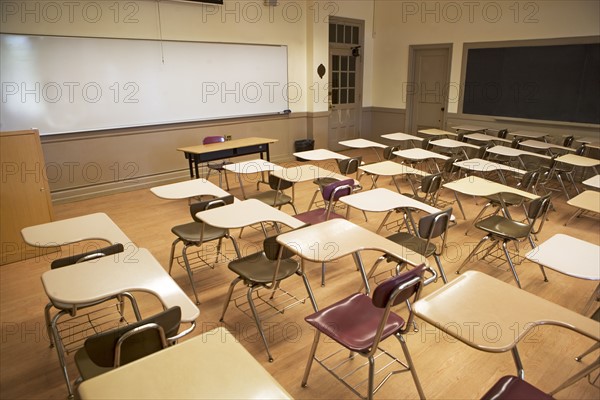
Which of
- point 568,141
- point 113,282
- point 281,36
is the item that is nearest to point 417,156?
point 568,141

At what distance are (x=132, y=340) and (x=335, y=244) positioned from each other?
1.17 metres

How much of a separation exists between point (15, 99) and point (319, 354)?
4760 mm

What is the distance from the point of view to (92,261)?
224 cm

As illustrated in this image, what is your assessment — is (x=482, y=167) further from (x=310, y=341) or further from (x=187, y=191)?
(x=187, y=191)

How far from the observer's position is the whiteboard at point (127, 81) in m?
4.95

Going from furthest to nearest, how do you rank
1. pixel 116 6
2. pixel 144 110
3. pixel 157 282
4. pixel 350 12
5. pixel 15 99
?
pixel 350 12 → pixel 144 110 → pixel 116 6 → pixel 15 99 → pixel 157 282

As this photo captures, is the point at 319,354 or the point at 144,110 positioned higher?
the point at 144,110

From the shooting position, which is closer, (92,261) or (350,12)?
(92,261)

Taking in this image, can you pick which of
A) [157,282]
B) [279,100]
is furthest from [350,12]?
[157,282]

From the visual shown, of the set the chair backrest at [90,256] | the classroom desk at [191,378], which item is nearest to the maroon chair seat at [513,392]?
the classroom desk at [191,378]

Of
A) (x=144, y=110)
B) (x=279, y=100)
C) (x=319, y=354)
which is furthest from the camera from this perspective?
(x=279, y=100)

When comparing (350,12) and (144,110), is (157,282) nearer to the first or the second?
(144,110)

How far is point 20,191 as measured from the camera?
12.4ft

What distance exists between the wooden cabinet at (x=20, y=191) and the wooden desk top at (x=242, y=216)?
1.98 metres
